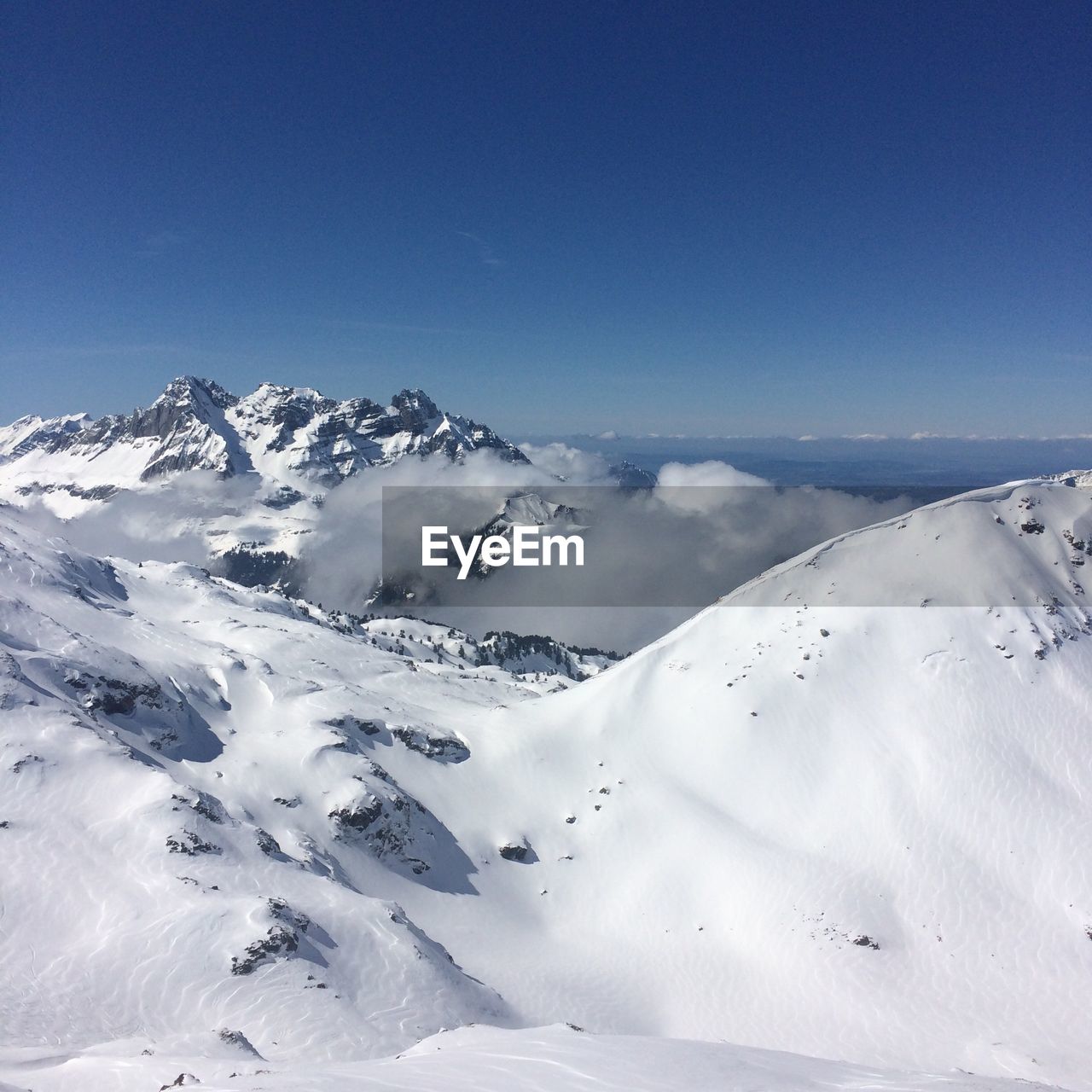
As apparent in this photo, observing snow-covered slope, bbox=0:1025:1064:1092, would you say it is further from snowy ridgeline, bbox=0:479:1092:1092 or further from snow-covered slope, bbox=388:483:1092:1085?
snow-covered slope, bbox=388:483:1092:1085

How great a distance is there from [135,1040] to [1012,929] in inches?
2753

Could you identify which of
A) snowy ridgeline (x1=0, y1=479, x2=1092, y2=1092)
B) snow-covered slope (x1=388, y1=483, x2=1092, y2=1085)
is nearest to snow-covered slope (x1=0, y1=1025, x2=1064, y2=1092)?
snowy ridgeline (x1=0, y1=479, x2=1092, y2=1092)

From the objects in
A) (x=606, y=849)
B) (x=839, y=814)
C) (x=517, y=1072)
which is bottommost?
(x=606, y=849)

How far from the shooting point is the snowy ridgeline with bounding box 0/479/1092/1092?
38844 mm

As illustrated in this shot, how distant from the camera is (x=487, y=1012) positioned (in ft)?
170

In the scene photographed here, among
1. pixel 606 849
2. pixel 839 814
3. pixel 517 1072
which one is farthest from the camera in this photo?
pixel 606 849

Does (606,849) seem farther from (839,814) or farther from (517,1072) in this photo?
(517,1072)

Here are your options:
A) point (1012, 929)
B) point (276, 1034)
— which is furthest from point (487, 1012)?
point (1012, 929)

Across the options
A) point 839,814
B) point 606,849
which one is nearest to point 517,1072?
point 606,849

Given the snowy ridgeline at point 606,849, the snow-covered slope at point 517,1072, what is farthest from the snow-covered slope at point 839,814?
the snow-covered slope at point 517,1072

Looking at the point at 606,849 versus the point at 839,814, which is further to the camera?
the point at 606,849

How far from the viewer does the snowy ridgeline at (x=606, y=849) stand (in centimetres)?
3884

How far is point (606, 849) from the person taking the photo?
81.2m

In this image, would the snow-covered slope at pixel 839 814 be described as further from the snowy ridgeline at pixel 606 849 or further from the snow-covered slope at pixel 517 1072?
the snow-covered slope at pixel 517 1072
